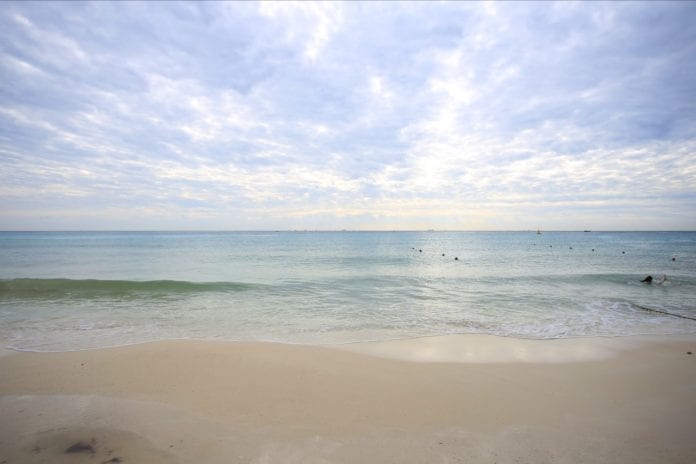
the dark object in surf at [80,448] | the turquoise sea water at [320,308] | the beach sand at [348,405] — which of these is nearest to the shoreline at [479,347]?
the beach sand at [348,405]

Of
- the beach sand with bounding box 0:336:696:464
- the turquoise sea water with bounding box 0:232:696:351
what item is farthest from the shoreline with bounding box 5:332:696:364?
the turquoise sea water with bounding box 0:232:696:351

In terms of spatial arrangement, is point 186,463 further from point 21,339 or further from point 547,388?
point 21,339

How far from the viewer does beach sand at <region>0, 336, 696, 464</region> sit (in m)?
4.28

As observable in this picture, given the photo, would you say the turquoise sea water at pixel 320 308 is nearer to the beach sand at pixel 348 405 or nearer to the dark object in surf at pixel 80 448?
the beach sand at pixel 348 405

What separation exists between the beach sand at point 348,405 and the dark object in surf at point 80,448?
2cm

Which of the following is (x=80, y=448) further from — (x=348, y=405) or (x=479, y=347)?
(x=479, y=347)

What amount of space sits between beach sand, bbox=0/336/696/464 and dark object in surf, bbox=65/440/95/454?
0.02m

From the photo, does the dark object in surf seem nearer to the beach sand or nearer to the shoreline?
the beach sand

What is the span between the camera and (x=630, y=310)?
44.8 feet

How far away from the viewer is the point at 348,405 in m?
5.50

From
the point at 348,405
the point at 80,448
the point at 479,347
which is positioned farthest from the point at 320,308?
the point at 80,448

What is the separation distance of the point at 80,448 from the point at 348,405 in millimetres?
3795

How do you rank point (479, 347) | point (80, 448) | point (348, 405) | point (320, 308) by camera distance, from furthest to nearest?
point (320, 308) → point (479, 347) → point (348, 405) → point (80, 448)

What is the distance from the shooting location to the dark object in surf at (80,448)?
13.7 ft
